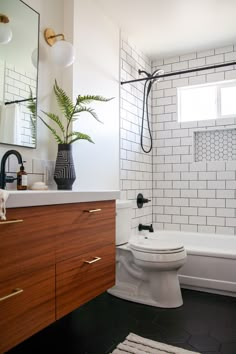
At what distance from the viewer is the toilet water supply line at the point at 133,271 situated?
227 cm

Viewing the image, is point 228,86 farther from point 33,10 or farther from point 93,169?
point 33,10

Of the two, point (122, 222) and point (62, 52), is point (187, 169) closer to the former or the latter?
point (122, 222)

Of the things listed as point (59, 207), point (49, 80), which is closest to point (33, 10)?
point (49, 80)

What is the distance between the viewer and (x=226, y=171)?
3121 mm

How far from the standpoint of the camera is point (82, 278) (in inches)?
58.1

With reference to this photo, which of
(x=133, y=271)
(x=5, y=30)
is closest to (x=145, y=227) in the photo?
(x=133, y=271)

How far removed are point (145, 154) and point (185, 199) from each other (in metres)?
0.71

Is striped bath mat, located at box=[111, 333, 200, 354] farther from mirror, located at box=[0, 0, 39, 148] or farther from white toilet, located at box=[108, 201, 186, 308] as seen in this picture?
mirror, located at box=[0, 0, 39, 148]

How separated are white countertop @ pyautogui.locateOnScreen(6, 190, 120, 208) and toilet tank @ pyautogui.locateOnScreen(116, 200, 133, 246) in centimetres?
58

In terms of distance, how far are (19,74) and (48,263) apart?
1201 millimetres

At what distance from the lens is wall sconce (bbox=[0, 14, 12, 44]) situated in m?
1.69

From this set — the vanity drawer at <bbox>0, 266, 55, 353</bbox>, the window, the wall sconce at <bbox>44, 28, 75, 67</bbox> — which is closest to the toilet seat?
the vanity drawer at <bbox>0, 266, 55, 353</bbox>

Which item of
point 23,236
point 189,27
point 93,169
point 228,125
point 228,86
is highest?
point 189,27

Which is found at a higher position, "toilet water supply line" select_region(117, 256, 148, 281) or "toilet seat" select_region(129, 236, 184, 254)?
"toilet seat" select_region(129, 236, 184, 254)
